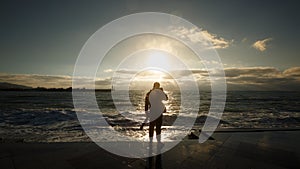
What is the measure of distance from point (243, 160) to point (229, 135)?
297 centimetres

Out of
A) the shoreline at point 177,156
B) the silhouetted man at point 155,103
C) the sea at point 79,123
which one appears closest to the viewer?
the shoreline at point 177,156

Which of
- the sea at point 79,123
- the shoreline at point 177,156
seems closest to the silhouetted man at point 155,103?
the shoreline at point 177,156

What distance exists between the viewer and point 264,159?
200 inches

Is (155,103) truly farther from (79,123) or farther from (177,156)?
(79,123)

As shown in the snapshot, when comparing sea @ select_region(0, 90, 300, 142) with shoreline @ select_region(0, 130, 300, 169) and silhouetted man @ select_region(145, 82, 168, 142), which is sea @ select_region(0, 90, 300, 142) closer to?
shoreline @ select_region(0, 130, 300, 169)

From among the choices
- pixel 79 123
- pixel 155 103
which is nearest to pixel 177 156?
pixel 155 103

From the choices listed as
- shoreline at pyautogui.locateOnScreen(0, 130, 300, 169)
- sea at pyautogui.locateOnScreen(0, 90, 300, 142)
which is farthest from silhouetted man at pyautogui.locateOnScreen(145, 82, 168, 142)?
sea at pyautogui.locateOnScreen(0, 90, 300, 142)

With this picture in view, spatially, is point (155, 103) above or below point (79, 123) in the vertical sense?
above

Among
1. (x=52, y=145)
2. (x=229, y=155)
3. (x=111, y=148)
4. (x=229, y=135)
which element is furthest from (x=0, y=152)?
(x=229, y=135)

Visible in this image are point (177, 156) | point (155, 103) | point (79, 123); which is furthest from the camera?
point (79, 123)

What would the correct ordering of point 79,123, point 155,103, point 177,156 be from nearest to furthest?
point 177,156, point 155,103, point 79,123

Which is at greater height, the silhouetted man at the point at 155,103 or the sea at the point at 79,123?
the silhouetted man at the point at 155,103

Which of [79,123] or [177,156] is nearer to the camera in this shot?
[177,156]

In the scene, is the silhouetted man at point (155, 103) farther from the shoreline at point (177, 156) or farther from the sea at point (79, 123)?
the sea at point (79, 123)
